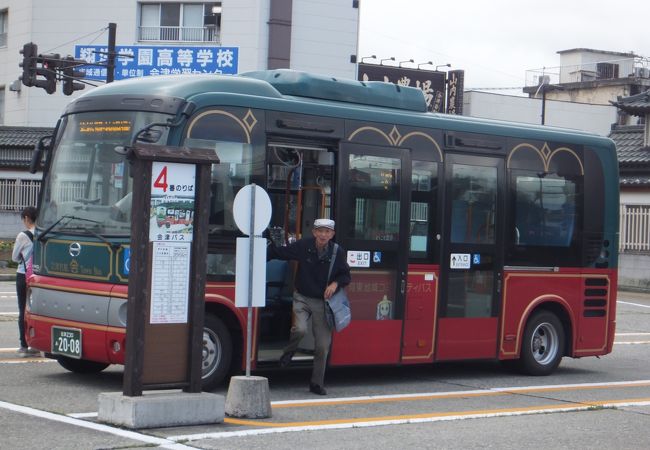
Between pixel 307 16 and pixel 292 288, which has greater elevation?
pixel 307 16

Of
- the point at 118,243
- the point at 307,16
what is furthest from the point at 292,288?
the point at 307,16

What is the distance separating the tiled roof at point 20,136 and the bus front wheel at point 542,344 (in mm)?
30872

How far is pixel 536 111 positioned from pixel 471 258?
5380 centimetres

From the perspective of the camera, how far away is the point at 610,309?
633 inches

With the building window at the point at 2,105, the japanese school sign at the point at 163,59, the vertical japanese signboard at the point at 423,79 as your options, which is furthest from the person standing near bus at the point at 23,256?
the vertical japanese signboard at the point at 423,79

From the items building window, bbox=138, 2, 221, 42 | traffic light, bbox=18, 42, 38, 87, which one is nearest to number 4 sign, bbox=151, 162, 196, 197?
traffic light, bbox=18, 42, 38, 87

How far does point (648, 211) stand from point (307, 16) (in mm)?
14791

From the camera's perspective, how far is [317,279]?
1228cm

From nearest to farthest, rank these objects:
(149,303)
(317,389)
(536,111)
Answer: (149,303), (317,389), (536,111)

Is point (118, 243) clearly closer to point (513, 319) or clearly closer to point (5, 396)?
point (5, 396)

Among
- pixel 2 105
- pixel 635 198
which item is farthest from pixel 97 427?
pixel 2 105

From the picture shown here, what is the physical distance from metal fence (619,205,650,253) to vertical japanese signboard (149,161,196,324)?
29.7 m

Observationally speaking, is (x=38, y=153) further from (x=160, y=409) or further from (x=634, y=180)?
(x=634, y=180)

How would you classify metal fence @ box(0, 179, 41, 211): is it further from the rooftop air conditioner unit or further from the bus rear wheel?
the rooftop air conditioner unit
